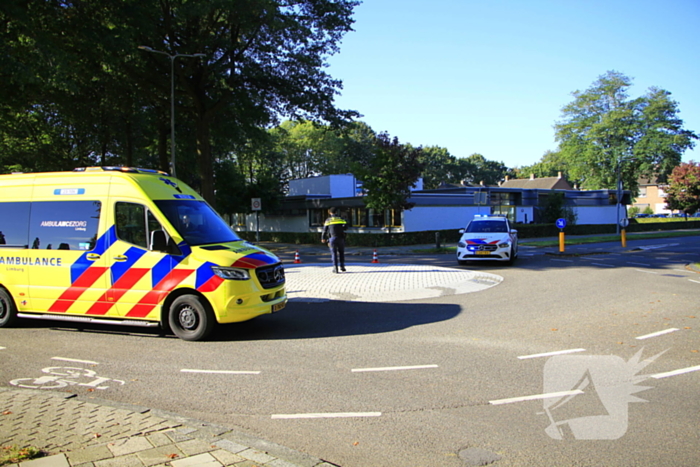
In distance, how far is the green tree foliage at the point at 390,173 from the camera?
3066 cm

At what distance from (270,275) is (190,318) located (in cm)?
135

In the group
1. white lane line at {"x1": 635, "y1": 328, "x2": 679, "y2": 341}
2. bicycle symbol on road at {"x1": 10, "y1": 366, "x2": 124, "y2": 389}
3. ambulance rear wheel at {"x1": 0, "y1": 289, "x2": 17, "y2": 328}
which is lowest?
white lane line at {"x1": 635, "y1": 328, "x2": 679, "y2": 341}

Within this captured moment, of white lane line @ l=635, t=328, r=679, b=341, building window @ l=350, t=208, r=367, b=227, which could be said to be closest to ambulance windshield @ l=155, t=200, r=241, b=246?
white lane line @ l=635, t=328, r=679, b=341

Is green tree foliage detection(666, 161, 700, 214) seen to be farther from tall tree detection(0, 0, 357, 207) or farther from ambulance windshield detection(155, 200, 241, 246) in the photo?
ambulance windshield detection(155, 200, 241, 246)

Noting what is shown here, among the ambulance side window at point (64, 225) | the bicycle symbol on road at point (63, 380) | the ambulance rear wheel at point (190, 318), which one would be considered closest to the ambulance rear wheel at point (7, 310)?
the ambulance side window at point (64, 225)

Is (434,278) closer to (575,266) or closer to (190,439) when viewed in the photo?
(575,266)

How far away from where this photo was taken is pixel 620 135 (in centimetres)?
6331

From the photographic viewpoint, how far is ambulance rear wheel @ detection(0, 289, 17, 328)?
8.98 meters

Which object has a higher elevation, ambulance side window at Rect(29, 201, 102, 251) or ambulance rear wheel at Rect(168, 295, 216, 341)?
ambulance side window at Rect(29, 201, 102, 251)

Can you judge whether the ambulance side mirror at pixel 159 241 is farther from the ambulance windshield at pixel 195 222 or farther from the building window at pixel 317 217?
the building window at pixel 317 217

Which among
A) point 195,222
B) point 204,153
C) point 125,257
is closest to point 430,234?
point 204,153

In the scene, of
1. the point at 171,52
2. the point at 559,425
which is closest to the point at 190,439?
the point at 559,425

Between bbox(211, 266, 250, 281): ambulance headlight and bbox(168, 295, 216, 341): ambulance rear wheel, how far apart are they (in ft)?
1.68

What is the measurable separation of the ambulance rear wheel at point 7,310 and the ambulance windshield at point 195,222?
10.9ft
